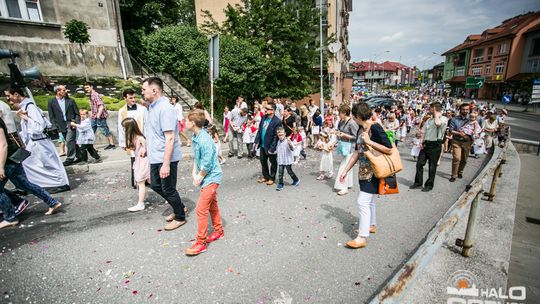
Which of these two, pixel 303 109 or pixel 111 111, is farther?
pixel 303 109

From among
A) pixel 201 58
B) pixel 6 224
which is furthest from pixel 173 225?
pixel 201 58

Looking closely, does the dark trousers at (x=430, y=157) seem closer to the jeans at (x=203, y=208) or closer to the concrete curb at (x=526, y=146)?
the jeans at (x=203, y=208)

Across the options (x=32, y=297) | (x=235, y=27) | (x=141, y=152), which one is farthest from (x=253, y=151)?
(x=235, y=27)

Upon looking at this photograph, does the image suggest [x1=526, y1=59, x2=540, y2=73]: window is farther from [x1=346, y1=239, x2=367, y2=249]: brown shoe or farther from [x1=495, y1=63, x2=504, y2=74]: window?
[x1=346, y1=239, x2=367, y2=249]: brown shoe

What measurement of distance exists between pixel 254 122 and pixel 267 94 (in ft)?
26.9

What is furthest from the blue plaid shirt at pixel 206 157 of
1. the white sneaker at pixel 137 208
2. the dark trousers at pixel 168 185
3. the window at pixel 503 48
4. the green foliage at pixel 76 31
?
the window at pixel 503 48

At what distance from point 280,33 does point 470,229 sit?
50.3 feet

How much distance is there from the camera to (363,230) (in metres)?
3.57

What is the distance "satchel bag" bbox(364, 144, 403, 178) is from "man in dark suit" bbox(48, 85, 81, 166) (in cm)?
753

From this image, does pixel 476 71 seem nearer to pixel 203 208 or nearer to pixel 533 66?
pixel 533 66

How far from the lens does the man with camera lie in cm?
557

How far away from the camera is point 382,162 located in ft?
10.9

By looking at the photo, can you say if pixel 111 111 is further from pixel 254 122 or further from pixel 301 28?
pixel 301 28

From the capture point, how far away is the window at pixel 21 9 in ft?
42.8
